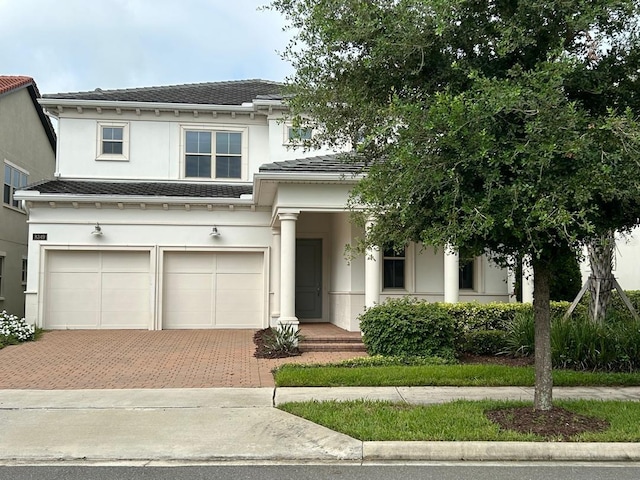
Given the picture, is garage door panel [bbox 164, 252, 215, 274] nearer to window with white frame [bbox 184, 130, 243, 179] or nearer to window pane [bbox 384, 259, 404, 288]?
window with white frame [bbox 184, 130, 243, 179]

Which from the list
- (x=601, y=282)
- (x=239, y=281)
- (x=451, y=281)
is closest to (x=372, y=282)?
(x=451, y=281)

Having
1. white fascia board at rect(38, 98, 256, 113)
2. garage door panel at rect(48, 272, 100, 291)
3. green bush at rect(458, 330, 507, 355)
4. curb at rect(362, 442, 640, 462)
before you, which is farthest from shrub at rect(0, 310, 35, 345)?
curb at rect(362, 442, 640, 462)

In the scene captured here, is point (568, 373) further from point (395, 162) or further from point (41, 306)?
point (41, 306)

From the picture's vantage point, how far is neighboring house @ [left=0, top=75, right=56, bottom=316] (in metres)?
18.9

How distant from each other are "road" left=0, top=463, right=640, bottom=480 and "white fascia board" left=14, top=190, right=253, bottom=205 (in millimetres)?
10844

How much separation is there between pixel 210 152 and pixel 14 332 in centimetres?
748

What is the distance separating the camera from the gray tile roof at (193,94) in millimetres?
17625

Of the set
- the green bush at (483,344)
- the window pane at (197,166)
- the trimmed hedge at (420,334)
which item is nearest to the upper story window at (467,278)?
the trimmed hedge at (420,334)

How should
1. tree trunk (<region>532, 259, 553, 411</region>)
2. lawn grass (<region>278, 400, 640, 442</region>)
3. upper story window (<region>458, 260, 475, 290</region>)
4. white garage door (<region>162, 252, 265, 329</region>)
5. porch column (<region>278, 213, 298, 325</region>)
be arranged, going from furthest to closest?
white garage door (<region>162, 252, 265, 329</region>)
upper story window (<region>458, 260, 475, 290</region>)
porch column (<region>278, 213, 298, 325</region>)
tree trunk (<region>532, 259, 553, 411</region>)
lawn grass (<region>278, 400, 640, 442</region>)

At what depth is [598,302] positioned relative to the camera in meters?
11.5

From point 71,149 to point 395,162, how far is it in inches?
556

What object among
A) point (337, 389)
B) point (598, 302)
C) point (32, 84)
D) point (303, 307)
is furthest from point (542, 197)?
point (32, 84)

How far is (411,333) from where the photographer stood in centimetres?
1089

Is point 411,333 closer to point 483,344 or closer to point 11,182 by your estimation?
point 483,344
